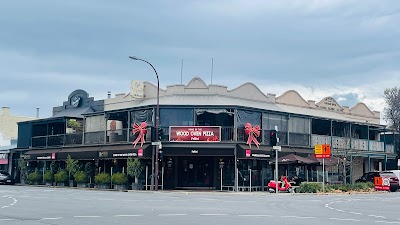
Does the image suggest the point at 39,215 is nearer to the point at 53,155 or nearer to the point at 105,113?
the point at 105,113

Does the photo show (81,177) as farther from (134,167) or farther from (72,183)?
(134,167)

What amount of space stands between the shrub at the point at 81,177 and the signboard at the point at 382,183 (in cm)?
2357

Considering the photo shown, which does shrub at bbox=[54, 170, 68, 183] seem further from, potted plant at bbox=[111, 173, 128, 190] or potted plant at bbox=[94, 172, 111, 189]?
potted plant at bbox=[111, 173, 128, 190]

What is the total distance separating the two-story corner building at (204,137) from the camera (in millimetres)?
40812

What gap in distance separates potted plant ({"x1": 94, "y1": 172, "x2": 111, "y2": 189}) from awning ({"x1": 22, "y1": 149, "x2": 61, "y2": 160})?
6868mm

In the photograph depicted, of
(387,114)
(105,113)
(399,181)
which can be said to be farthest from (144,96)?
(387,114)

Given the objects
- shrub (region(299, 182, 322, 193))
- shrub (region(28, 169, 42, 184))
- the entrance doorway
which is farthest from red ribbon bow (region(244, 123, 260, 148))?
shrub (region(28, 169, 42, 184))

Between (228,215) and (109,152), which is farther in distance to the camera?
(109,152)

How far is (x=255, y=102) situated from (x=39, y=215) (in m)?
31.3

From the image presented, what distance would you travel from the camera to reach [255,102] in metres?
46.8

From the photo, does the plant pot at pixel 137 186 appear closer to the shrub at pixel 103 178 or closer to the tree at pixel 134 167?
the tree at pixel 134 167

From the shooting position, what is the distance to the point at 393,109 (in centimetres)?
6084

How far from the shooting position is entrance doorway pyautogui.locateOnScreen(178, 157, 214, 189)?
4197 centimetres

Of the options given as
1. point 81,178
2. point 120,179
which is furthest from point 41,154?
point 120,179
